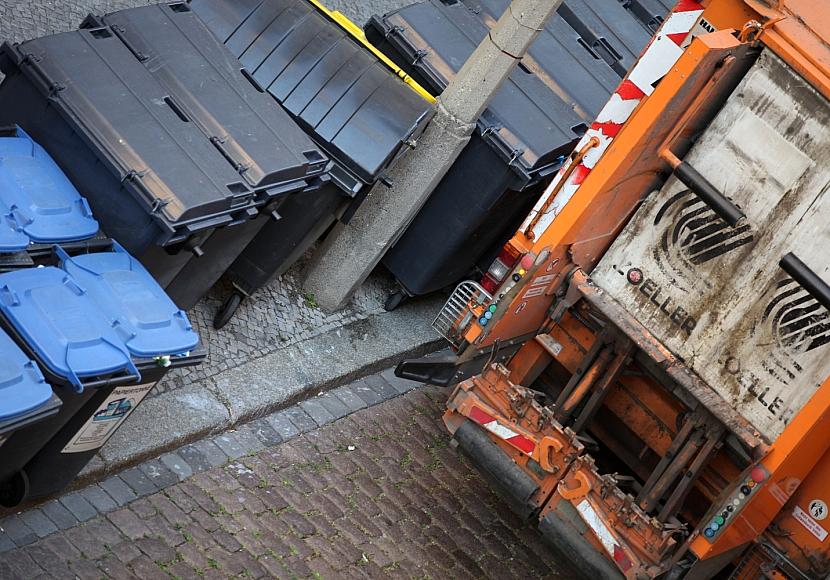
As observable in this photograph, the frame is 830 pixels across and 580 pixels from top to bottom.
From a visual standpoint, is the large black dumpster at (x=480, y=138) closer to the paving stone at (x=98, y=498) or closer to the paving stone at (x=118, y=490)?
the paving stone at (x=118, y=490)

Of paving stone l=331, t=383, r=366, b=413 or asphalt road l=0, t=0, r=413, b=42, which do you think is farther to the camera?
asphalt road l=0, t=0, r=413, b=42

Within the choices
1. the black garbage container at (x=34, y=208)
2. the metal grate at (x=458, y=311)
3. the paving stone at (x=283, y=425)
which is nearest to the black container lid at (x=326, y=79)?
the metal grate at (x=458, y=311)

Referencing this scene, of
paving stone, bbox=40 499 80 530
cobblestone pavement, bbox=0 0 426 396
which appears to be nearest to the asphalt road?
cobblestone pavement, bbox=0 0 426 396

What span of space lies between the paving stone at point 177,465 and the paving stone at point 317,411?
36.0 inches

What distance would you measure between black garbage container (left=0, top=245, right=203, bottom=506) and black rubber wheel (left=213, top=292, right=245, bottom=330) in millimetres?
1376

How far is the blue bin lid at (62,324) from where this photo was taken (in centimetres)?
450

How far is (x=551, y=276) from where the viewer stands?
6.09 metres

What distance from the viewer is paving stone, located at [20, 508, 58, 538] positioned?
4.99 meters

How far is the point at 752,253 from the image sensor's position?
223 inches

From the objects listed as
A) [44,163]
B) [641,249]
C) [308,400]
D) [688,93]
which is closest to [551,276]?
[641,249]

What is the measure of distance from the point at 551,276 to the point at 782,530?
1.64 meters

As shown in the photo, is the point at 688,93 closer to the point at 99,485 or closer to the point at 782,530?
the point at 782,530

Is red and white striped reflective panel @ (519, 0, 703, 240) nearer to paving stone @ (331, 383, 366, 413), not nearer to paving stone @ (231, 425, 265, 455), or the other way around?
paving stone @ (331, 383, 366, 413)

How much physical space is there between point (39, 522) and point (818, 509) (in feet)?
11.2
